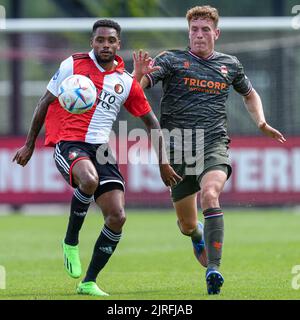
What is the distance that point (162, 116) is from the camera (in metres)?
10.2

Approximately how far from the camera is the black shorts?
926 centimetres

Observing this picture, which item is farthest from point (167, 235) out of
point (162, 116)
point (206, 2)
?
point (206, 2)

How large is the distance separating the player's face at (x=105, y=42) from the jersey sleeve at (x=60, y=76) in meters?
0.30

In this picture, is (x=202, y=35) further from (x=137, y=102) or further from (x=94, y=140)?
(x=94, y=140)

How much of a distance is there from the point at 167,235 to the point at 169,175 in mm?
6928

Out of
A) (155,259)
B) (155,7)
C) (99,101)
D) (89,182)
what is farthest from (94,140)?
(155,7)

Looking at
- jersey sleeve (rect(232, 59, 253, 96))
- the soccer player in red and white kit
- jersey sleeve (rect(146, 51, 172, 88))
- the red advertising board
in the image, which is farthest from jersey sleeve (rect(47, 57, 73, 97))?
the red advertising board

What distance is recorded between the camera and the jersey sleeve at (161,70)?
989 cm

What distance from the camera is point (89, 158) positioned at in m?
9.33

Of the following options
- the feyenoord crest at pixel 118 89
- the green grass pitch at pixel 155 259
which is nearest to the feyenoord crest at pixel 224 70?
the feyenoord crest at pixel 118 89

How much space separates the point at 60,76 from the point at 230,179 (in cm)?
1145

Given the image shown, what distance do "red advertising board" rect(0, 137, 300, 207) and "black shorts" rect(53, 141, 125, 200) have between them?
424 inches
